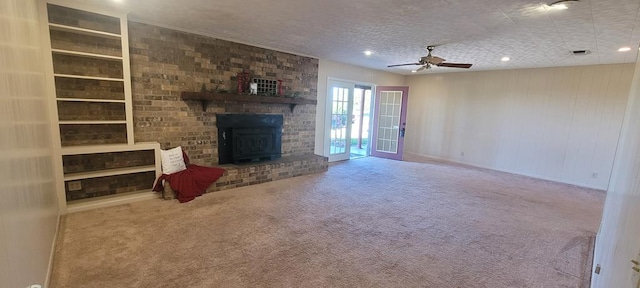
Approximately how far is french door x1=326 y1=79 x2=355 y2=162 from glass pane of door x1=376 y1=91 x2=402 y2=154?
1.15m

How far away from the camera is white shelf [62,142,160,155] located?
125 inches

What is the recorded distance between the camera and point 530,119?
605 centimetres

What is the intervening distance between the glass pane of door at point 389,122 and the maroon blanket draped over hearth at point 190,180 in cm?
466

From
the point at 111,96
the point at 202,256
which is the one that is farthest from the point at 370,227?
the point at 111,96

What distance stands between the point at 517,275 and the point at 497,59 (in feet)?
13.7

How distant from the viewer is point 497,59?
5.16 meters

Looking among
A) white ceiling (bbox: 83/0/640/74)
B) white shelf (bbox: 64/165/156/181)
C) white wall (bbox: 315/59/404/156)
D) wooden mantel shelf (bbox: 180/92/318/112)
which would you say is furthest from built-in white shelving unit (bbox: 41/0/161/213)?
white wall (bbox: 315/59/404/156)

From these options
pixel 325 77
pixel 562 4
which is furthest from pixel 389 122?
pixel 562 4

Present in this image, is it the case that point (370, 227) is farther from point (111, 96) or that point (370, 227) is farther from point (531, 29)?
point (111, 96)

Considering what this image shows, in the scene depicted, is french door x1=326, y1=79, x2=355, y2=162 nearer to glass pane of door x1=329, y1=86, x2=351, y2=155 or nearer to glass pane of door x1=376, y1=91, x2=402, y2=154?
glass pane of door x1=329, y1=86, x2=351, y2=155

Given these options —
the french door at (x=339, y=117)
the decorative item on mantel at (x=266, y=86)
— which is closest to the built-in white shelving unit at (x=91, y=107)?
the decorative item on mantel at (x=266, y=86)

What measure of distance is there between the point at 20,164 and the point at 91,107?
244 centimetres

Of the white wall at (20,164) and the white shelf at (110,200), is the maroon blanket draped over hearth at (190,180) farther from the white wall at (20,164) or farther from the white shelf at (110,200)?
the white wall at (20,164)

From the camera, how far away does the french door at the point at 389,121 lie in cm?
716
